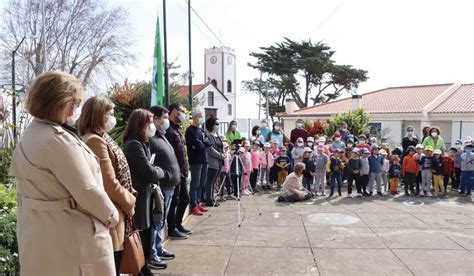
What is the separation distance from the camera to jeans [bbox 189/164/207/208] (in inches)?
269

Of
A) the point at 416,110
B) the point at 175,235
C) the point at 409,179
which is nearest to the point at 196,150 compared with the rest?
the point at 175,235

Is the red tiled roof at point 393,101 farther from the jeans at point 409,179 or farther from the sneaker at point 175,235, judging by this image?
the sneaker at point 175,235

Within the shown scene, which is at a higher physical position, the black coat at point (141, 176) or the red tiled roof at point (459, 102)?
the red tiled roof at point (459, 102)

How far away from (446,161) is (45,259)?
1096 centimetres

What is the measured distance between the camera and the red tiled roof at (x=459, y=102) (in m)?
25.1

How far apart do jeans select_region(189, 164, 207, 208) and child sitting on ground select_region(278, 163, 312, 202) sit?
7.66 feet

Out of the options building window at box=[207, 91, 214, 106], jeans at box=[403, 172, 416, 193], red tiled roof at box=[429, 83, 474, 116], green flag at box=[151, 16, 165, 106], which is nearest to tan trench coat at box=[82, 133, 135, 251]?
green flag at box=[151, 16, 165, 106]

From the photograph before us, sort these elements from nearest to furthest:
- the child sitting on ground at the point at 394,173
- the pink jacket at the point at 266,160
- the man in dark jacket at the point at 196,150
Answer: the man in dark jacket at the point at 196,150 < the child sitting on ground at the point at 394,173 < the pink jacket at the point at 266,160

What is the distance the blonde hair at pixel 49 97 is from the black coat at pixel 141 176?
1.69 metres

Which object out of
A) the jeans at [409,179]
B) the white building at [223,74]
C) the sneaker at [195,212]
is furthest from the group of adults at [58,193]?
the white building at [223,74]

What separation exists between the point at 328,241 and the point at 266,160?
5454mm

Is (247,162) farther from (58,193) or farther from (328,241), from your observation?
(58,193)

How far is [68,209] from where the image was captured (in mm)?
2121

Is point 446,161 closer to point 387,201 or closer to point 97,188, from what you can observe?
point 387,201
